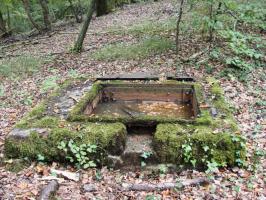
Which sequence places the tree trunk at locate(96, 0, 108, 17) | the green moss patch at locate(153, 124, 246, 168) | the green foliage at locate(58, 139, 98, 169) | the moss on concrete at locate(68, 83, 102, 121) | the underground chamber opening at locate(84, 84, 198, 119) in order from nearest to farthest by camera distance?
the green moss patch at locate(153, 124, 246, 168)
the green foliage at locate(58, 139, 98, 169)
the moss on concrete at locate(68, 83, 102, 121)
the underground chamber opening at locate(84, 84, 198, 119)
the tree trunk at locate(96, 0, 108, 17)

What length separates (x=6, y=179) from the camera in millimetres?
4926

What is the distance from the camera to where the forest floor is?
15.4 feet

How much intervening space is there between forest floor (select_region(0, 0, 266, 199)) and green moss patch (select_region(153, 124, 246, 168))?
0.54 feet

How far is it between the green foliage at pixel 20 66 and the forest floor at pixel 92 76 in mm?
223

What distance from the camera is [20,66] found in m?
11.7

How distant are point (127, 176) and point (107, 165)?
371mm

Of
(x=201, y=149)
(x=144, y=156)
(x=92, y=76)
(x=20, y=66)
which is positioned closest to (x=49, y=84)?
(x=92, y=76)

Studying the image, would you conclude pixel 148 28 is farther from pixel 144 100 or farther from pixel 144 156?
pixel 144 156

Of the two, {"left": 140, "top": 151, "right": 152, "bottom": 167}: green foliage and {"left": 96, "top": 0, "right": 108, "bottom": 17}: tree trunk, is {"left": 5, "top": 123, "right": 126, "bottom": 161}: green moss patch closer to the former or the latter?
{"left": 140, "top": 151, "right": 152, "bottom": 167}: green foliage

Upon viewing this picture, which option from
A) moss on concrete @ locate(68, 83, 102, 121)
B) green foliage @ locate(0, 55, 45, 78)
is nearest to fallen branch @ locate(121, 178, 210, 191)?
moss on concrete @ locate(68, 83, 102, 121)

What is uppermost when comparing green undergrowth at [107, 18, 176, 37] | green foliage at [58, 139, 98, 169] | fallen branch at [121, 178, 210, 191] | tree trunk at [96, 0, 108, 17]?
tree trunk at [96, 0, 108, 17]

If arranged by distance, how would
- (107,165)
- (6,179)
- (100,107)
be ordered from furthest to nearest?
1. (100,107)
2. (107,165)
3. (6,179)

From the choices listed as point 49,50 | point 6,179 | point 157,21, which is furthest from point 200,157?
point 157,21

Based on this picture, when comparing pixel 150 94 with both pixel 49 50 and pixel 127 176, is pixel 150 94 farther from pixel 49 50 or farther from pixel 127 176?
pixel 49 50
